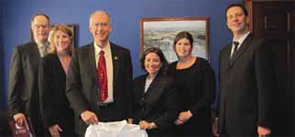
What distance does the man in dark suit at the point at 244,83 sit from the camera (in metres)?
2.18

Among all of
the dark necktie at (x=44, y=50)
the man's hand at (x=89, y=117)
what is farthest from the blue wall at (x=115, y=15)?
the man's hand at (x=89, y=117)

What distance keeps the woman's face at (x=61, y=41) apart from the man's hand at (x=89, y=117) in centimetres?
63

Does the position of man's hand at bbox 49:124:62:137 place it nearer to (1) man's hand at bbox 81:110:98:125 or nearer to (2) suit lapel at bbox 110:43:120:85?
(1) man's hand at bbox 81:110:98:125

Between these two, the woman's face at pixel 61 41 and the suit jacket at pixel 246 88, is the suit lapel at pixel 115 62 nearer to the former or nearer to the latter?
the woman's face at pixel 61 41

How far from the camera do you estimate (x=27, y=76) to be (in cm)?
274

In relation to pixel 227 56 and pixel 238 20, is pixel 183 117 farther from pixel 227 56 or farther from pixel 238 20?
pixel 238 20

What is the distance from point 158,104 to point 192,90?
315mm

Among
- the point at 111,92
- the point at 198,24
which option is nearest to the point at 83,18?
the point at 198,24

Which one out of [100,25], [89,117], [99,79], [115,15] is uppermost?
[115,15]

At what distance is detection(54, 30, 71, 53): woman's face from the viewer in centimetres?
264

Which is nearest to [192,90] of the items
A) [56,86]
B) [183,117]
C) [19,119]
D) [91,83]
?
[183,117]

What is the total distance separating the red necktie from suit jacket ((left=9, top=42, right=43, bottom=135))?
0.63 meters

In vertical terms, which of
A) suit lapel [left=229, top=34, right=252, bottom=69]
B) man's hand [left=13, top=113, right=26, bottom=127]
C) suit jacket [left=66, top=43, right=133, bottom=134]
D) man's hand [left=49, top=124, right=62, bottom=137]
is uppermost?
suit lapel [left=229, top=34, right=252, bottom=69]

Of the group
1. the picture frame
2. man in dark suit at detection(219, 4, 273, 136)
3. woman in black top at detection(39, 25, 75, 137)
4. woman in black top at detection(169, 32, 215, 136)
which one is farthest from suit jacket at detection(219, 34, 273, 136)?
the picture frame
